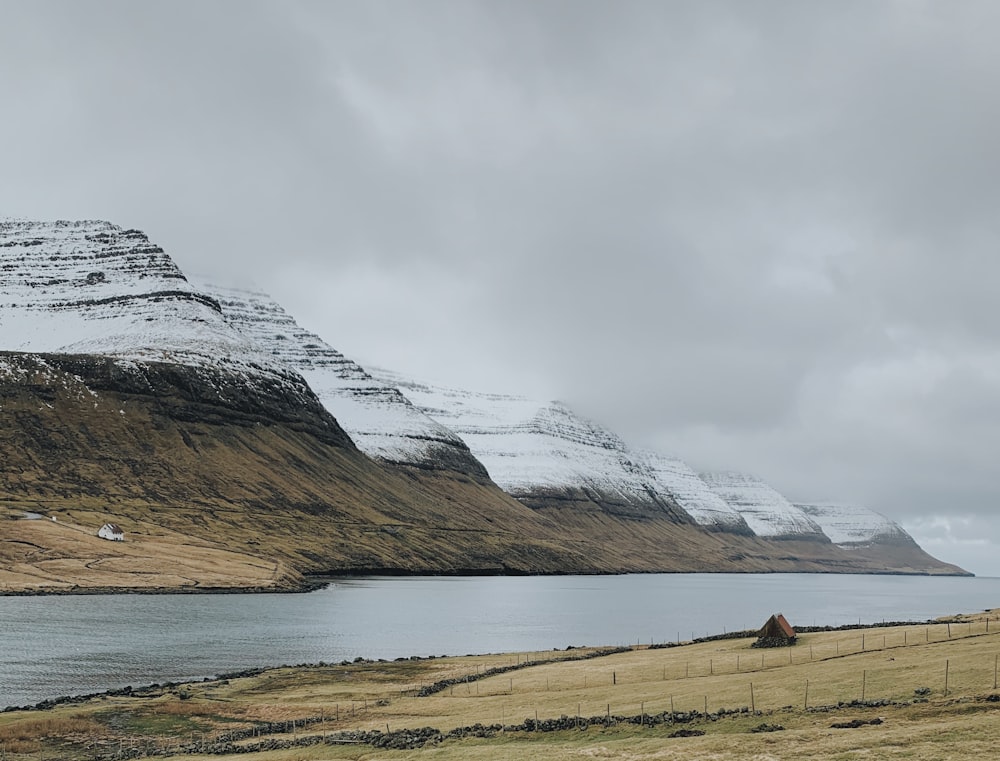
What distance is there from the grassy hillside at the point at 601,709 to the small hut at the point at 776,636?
7.94ft

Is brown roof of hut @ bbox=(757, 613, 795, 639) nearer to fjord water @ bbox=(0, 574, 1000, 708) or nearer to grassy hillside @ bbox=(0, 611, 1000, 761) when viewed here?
grassy hillside @ bbox=(0, 611, 1000, 761)

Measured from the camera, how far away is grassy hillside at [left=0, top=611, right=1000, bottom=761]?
42281 mm

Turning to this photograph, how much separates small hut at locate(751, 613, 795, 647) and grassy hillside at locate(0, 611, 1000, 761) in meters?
2.42

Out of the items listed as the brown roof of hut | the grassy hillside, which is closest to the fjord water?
the grassy hillside

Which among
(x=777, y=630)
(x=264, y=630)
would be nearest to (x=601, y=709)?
(x=777, y=630)

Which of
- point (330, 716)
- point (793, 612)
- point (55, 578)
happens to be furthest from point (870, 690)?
point (55, 578)

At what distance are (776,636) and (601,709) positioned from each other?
33.7m

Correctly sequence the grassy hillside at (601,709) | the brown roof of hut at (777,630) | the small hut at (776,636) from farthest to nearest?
the brown roof of hut at (777,630) → the small hut at (776,636) → the grassy hillside at (601,709)

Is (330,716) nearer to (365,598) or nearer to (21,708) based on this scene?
(21,708)

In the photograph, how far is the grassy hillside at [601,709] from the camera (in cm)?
4228

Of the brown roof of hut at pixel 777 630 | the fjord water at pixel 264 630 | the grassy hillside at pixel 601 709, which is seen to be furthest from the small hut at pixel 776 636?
the fjord water at pixel 264 630

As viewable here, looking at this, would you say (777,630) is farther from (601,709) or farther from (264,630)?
(264,630)

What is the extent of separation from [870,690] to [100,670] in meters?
75.8

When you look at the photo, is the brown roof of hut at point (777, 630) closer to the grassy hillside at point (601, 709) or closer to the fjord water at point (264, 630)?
the grassy hillside at point (601, 709)
